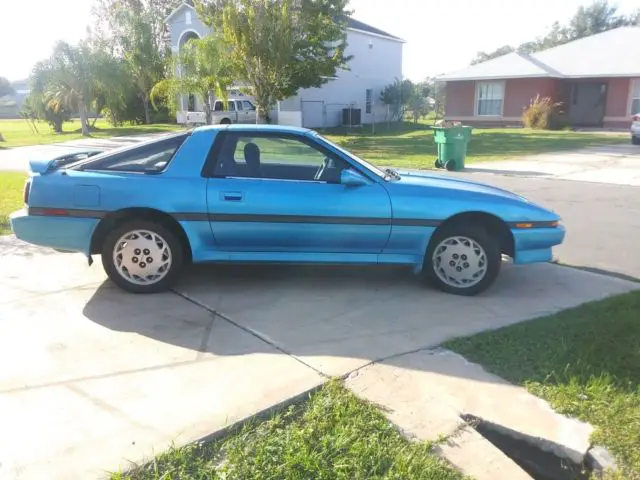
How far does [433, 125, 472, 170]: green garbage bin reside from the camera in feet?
44.8

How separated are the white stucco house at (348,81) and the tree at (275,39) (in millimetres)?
7415

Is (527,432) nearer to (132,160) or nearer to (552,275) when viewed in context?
(552,275)

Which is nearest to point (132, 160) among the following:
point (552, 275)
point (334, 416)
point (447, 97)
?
point (334, 416)

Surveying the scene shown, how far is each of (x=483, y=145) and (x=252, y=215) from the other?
17579mm

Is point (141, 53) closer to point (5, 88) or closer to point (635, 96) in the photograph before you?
point (635, 96)

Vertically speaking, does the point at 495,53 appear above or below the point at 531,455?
above

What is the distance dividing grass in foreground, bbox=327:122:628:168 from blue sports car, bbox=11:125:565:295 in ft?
31.7

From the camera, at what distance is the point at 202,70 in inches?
894

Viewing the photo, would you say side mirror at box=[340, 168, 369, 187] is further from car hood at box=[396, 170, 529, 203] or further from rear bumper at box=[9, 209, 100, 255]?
rear bumper at box=[9, 209, 100, 255]

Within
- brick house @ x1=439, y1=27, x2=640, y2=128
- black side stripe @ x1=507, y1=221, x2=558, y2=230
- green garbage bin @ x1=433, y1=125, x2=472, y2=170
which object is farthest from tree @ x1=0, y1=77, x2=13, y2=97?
black side stripe @ x1=507, y1=221, x2=558, y2=230

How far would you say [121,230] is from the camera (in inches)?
186

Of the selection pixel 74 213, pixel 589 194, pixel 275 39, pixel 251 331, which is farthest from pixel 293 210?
pixel 275 39

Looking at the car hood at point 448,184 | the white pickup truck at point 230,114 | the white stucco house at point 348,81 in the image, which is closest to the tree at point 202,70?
the white pickup truck at point 230,114

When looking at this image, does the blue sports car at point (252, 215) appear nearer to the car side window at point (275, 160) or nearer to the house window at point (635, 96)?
the car side window at point (275, 160)
